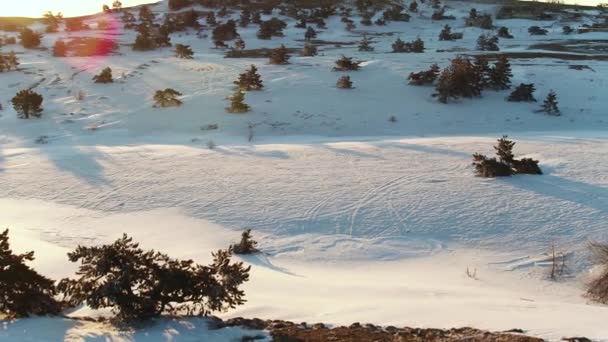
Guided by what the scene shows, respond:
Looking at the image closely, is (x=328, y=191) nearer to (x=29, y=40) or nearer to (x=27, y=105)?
(x=27, y=105)

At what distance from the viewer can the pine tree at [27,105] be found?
1658 centimetres

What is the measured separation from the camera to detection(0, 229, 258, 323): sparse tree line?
16.3ft

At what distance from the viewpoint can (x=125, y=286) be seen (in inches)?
195

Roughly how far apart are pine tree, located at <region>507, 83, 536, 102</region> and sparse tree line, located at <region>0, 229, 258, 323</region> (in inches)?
535

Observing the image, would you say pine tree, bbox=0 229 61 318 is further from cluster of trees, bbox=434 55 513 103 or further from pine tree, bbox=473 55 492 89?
pine tree, bbox=473 55 492 89

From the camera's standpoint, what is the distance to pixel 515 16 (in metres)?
37.2

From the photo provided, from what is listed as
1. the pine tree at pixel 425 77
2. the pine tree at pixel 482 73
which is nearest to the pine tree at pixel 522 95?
the pine tree at pixel 482 73

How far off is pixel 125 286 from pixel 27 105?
44.4 feet

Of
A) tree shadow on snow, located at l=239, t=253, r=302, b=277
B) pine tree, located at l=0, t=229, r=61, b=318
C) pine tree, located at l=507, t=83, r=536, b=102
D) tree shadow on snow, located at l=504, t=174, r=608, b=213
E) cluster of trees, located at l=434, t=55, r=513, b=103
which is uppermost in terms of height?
cluster of trees, located at l=434, t=55, r=513, b=103

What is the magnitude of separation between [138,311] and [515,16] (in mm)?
37076

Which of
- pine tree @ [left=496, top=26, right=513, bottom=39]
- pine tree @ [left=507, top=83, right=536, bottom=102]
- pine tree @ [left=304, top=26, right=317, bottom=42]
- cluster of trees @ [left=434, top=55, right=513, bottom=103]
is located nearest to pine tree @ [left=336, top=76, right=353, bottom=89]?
cluster of trees @ [left=434, top=55, right=513, bottom=103]

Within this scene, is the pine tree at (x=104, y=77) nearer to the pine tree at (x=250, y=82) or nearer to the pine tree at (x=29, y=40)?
the pine tree at (x=250, y=82)

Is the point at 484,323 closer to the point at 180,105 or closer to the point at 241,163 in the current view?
the point at 241,163

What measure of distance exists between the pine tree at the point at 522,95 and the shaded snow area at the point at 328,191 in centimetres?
Result: 32
